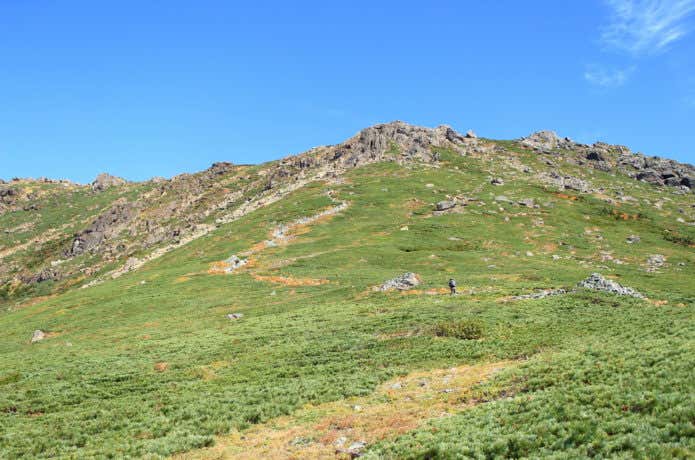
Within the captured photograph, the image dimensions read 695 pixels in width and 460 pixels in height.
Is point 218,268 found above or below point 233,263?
below

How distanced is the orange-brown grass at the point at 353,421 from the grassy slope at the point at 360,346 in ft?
4.54

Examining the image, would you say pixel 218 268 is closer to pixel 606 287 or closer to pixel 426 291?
pixel 426 291

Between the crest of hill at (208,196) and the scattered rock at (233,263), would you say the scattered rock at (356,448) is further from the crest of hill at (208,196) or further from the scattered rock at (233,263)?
the crest of hill at (208,196)

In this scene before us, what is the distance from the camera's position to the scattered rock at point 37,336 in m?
53.6

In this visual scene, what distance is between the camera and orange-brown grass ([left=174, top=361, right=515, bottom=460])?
20.5 m

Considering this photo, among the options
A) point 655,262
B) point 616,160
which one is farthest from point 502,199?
point 616,160

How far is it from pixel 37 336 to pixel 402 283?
4394cm

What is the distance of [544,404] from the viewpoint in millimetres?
19422

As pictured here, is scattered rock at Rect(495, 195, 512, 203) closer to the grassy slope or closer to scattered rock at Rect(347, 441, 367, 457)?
the grassy slope

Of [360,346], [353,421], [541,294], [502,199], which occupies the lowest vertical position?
[353,421]

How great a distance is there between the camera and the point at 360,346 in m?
37.4

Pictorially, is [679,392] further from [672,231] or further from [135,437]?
[672,231]

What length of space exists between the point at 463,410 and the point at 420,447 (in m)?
4.74

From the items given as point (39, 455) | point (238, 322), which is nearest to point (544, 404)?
point (39, 455)
